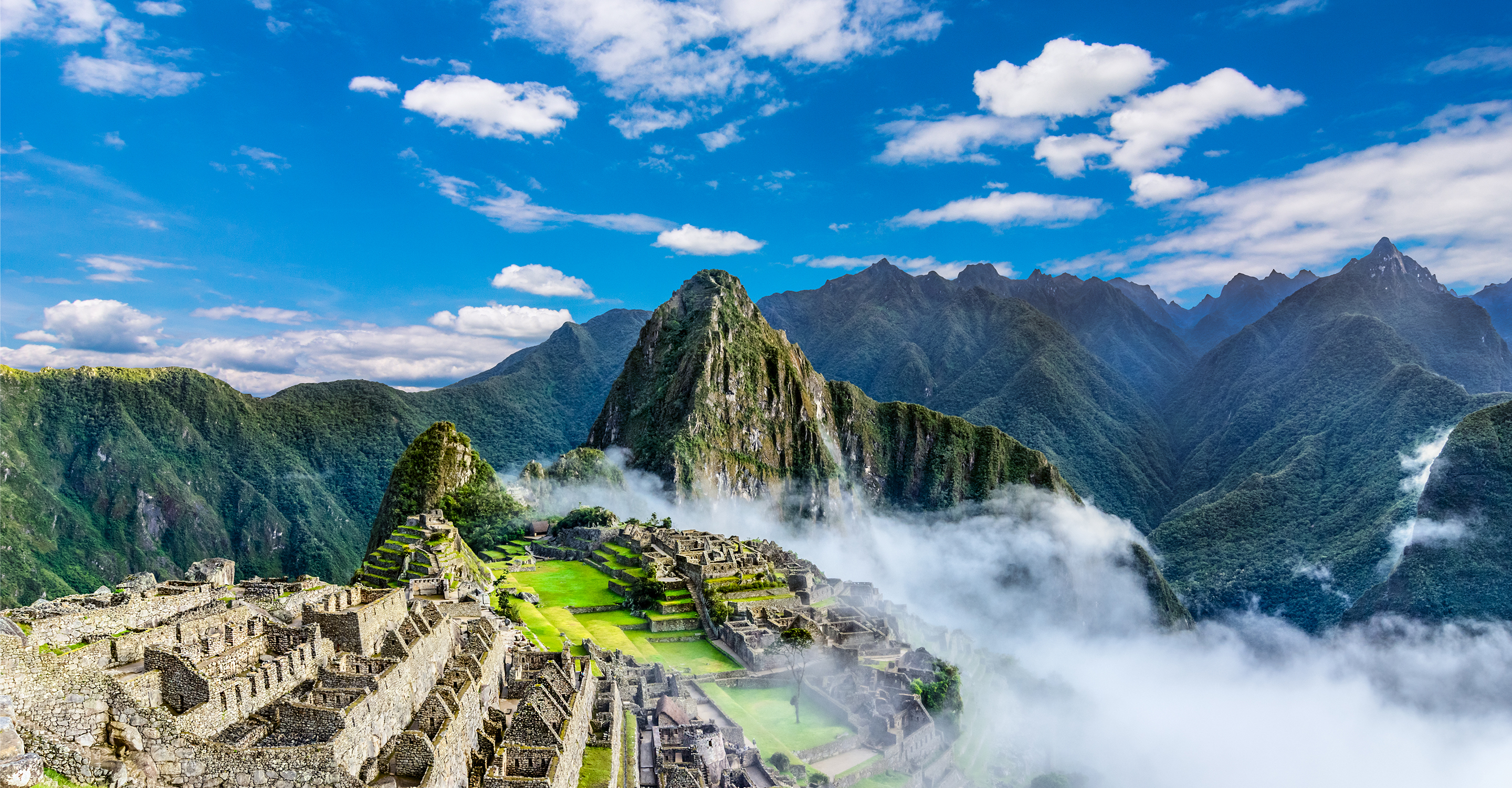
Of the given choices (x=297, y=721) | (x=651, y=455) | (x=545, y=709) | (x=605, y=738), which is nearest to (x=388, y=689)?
(x=297, y=721)

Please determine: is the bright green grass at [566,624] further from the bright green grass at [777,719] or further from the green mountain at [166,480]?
the green mountain at [166,480]

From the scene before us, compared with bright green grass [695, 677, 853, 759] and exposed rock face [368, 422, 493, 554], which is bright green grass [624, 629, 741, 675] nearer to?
bright green grass [695, 677, 853, 759]

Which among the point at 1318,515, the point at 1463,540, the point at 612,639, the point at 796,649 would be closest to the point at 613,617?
the point at 612,639

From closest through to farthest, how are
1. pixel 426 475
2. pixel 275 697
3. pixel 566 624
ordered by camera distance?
1. pixel 275 697
2. pixel 566 624
3. pixel 426 475

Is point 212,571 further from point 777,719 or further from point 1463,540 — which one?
point 1463,540

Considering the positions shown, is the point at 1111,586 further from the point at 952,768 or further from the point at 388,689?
the point at 388,689

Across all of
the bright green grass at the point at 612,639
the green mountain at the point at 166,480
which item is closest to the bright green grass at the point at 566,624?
the bright green grass at the point at 612,639

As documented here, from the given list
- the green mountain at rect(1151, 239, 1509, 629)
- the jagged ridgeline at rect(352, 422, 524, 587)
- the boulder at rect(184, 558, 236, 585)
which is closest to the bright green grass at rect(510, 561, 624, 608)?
the boulder at rect(184, 558, 236, 585)
